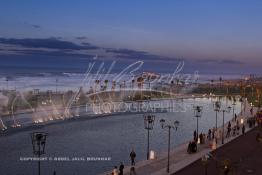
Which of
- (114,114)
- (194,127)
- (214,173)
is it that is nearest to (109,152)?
(214,173)

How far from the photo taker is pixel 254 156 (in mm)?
30156

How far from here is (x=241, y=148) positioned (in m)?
33.3

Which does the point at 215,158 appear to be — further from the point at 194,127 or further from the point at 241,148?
the point at 194,127

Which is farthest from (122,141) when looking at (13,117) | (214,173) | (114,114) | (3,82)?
(3,82)

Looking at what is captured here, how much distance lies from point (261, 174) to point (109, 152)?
11753 mm

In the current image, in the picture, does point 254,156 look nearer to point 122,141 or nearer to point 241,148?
point 241,148

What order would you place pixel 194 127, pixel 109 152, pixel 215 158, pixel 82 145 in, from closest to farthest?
pixel 215 158
pixel 109 152
pixel 82 145
pixel 194 127

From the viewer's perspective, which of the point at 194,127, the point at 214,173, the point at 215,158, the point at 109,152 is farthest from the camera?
the point at 194,127

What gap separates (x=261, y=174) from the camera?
24.5 m

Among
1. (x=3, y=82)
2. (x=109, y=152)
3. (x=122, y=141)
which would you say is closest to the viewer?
(x=109, y=152)

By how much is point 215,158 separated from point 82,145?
37.9 feet

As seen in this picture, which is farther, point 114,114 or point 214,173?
point 114,114

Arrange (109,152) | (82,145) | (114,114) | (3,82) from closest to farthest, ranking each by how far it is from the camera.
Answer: (109,152) → (82,145) → (114,114) → (3,82)

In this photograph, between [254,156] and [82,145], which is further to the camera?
[82,145]
